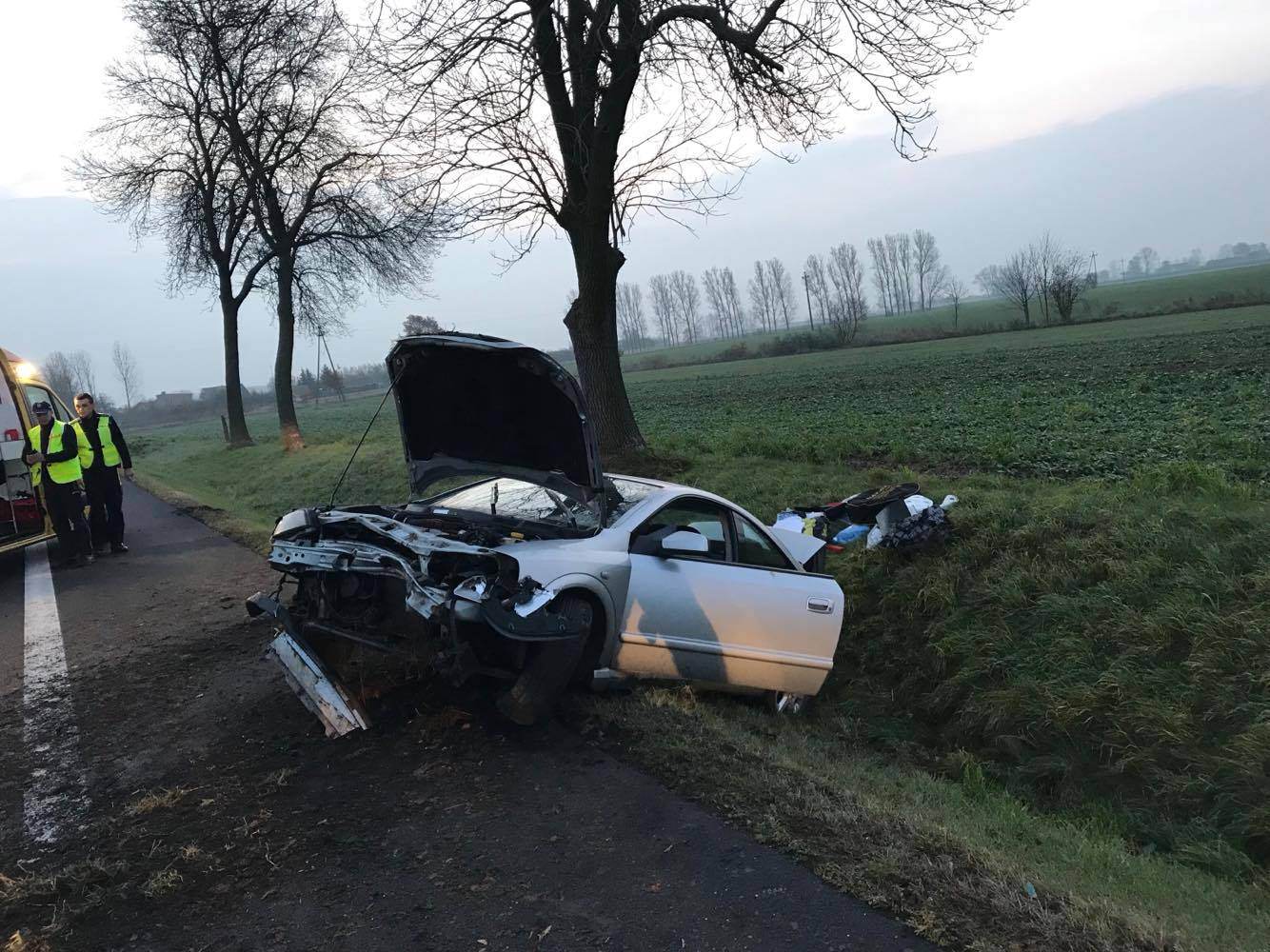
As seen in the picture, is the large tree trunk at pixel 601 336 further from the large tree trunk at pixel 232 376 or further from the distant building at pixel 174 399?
the distant building at pixel 174 399

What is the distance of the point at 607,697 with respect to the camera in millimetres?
4945

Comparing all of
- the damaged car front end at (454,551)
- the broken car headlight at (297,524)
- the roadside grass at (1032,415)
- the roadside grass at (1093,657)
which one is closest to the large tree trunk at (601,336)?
the roadside grass at (1032,415)

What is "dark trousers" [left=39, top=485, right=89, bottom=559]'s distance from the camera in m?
9.38

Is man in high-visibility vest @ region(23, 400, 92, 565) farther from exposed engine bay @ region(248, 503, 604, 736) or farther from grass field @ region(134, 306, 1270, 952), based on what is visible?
exposed engine bay @ region(248, 503, 604, 736)

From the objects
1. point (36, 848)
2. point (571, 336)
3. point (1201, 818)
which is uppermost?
point (571, 336)

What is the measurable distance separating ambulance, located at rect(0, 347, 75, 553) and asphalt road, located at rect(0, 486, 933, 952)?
4.40m

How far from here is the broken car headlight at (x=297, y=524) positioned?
15.7ft

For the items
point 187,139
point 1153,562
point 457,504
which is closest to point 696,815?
point 457,504

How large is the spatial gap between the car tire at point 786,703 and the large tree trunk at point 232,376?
25796 mm

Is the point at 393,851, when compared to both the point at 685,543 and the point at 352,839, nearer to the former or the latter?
the point at 352,839

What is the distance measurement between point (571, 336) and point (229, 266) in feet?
62.8

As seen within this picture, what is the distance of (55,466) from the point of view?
925 cm

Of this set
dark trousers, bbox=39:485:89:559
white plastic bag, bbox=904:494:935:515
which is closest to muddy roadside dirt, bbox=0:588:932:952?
white plastic bag, bbox=904:494:935:515

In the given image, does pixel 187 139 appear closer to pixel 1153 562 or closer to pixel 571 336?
pixel 571 336
